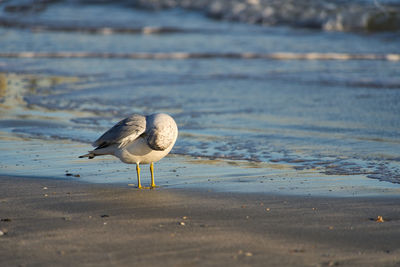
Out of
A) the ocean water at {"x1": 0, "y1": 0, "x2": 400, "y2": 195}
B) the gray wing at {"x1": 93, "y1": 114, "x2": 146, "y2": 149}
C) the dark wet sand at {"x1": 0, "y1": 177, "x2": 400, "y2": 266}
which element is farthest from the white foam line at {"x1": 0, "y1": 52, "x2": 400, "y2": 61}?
the dark wet sand at {"x1": 0, "y1": 177, "x2": 400, "y2": 266}

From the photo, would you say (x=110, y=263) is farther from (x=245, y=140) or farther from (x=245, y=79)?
(x=245, y=79)

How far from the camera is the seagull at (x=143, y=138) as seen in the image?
17.6 ft

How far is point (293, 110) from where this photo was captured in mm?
9062

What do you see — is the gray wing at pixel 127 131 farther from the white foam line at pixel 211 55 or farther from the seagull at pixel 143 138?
the white foam line at pixel 211 55

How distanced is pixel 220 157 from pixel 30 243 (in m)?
2.98

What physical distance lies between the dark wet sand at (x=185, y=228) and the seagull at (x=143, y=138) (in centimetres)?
30

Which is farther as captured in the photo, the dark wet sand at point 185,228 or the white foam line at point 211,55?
the white foam line at point 211,55

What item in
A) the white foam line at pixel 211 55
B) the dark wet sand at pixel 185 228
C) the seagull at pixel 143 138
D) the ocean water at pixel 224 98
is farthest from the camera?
the white foam line at pixel 211 55

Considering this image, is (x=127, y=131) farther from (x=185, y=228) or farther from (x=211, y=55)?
(x=211, y=55)

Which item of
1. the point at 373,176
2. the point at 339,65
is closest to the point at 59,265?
the point at 373,176

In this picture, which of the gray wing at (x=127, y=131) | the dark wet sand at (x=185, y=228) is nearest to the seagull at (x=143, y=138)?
the gray wing at (x=127, y=131)

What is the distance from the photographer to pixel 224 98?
33.1 ft

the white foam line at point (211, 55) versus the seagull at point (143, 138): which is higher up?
the white foam line at point (211, 55)

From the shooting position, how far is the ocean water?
6246 mm
